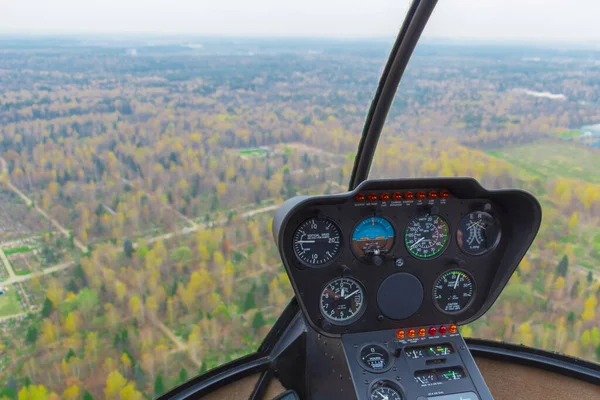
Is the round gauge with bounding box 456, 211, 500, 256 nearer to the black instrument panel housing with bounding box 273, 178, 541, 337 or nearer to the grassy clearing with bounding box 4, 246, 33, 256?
the black instrument panel housing with bounding box 273, 178, 541, 337

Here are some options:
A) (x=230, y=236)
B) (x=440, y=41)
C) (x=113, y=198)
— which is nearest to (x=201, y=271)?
(x=230, y=236)

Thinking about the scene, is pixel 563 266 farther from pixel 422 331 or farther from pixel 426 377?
pixel 426 377

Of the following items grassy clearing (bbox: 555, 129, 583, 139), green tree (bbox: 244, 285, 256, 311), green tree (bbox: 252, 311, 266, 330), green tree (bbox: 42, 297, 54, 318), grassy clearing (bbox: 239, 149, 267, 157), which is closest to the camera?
green tree (bbox: 42, 297, 54, 318)

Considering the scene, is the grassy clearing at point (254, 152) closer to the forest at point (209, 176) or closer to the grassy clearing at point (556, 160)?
the forest at point (209, 176)

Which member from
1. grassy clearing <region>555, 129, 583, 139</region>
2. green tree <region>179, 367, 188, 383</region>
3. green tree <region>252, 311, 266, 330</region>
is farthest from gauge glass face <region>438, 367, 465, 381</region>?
grassy clearing <region>555, 129, 583, 139</region>

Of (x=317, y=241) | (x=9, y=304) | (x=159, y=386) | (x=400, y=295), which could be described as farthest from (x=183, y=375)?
(x=400, y=295)

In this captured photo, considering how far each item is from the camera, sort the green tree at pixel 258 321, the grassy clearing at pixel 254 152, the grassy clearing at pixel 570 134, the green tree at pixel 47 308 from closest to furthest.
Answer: the green tree at pixel 47 308 → the green tree at pixel 258 321 → the grassy clearing at pixel 570 134 → the grassy clearing at pixel 254 152

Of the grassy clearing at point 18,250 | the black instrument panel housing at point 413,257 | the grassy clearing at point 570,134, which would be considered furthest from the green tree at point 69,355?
the grassy clearing at point 570,134
